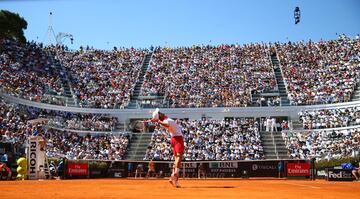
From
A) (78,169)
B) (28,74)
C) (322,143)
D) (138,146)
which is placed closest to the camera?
(78,169)

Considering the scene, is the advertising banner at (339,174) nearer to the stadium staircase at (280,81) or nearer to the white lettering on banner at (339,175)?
the white lettering on banner at (339,175)

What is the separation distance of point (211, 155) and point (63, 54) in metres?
24.4

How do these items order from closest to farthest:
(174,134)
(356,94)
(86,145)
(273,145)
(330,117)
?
(174,134)
(273,145)
(330,117)
(86,145)
(356,94)

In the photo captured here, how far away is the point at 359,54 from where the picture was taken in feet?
172

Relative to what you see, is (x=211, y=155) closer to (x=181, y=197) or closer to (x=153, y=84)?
(x=153, y=84)

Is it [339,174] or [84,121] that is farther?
[84,121]

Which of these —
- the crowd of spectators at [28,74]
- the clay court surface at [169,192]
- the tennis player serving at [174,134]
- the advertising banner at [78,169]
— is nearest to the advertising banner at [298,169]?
the advertising banner at [78,169]

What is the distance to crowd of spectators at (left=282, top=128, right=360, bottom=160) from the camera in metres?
41.5

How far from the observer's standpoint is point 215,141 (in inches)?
1804

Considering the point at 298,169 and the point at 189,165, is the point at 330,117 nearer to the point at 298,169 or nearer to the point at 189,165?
the point at 298,169

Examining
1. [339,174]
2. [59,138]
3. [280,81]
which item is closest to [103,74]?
[59,138]

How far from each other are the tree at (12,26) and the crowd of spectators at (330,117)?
30.0 metres

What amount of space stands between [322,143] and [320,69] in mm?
11259

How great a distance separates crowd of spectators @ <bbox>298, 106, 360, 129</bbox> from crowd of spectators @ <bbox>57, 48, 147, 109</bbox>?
17294 millimetres
